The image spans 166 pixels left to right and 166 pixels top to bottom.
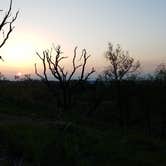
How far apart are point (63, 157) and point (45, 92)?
39.3 m

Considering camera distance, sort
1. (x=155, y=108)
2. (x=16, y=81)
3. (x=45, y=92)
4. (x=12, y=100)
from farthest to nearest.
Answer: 1. (x=16, y=81)
2. (x=45, y=92)
3. (x=155, y=108)
4. (x=12, y=100)

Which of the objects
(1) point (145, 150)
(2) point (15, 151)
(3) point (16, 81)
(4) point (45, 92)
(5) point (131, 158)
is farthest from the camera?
(3) point (16, 81)

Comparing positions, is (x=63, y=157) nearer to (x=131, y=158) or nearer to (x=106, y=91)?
(x=131, y=158)

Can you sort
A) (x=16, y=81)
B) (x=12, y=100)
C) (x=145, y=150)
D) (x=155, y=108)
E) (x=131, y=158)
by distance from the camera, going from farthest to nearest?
(x=16, y=81), (x=155, y=108), (x=12, y=100), (x=145, y=150), (x=131, y=158)

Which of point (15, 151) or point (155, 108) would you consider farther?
point (155, 108)

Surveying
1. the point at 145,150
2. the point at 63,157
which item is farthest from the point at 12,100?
the point at 63,157

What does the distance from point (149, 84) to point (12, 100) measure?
16812 mm

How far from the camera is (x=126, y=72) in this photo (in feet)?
196

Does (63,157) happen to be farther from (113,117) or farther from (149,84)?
(113,117)

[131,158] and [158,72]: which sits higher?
[158,72]

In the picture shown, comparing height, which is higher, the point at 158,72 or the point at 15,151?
the point at 158,72

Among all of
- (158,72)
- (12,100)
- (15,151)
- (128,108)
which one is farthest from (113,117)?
(15,151)

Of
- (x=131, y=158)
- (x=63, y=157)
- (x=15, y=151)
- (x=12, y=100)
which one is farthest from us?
(x=12, y=100)

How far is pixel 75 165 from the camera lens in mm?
12953
